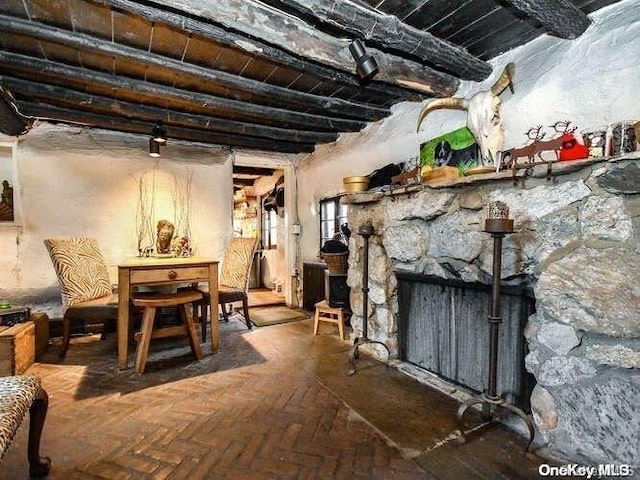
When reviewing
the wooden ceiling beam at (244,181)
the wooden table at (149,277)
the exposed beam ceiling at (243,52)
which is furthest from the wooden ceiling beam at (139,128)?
the wooden ceiling beam at (244,181)

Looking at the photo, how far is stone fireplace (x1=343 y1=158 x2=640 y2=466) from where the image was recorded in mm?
1300

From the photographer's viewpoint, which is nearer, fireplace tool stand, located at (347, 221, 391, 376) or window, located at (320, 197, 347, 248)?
fireplace tool stand, located at (347, 221, 391, 376)

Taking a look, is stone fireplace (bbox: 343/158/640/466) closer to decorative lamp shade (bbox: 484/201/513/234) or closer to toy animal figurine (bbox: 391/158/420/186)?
decorative lamp shade (bbox: 484/201/513/234)

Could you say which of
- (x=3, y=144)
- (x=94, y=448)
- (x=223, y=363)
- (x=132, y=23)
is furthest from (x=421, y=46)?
(x=3, y=144)

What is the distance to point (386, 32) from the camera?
1810 millimetres

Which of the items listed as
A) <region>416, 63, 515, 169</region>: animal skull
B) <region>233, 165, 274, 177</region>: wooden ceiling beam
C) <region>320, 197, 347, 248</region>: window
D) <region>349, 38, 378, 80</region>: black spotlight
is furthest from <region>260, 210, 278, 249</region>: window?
<region>416, 63, 515, 169</region>: animal skull

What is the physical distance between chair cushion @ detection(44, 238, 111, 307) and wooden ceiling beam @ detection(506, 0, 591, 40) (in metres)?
3.63

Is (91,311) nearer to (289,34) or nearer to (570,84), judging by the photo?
(289,34)

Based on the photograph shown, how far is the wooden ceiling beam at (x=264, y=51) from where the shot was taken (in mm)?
1659

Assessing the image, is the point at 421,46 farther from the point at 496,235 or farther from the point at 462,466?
the point at 462,466

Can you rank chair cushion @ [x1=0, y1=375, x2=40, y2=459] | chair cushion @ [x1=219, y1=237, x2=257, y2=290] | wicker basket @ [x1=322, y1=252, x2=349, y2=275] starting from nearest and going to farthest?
chair cushion @ [x1=0, y1=375, x2=40, y2=459] → wicker basket @ [x1=322, y1=252, x2=349, y2=275] → chair cushion @ [x1=219, y1=237, x2=257, y2=290]

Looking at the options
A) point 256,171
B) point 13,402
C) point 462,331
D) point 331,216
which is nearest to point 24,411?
point 13,402

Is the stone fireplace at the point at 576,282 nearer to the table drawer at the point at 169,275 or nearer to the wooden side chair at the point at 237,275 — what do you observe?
the table drawer at the point at 169,275

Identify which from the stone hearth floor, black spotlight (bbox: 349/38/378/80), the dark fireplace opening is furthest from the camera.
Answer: black spotlight (bbox: 349/38/378/80)
